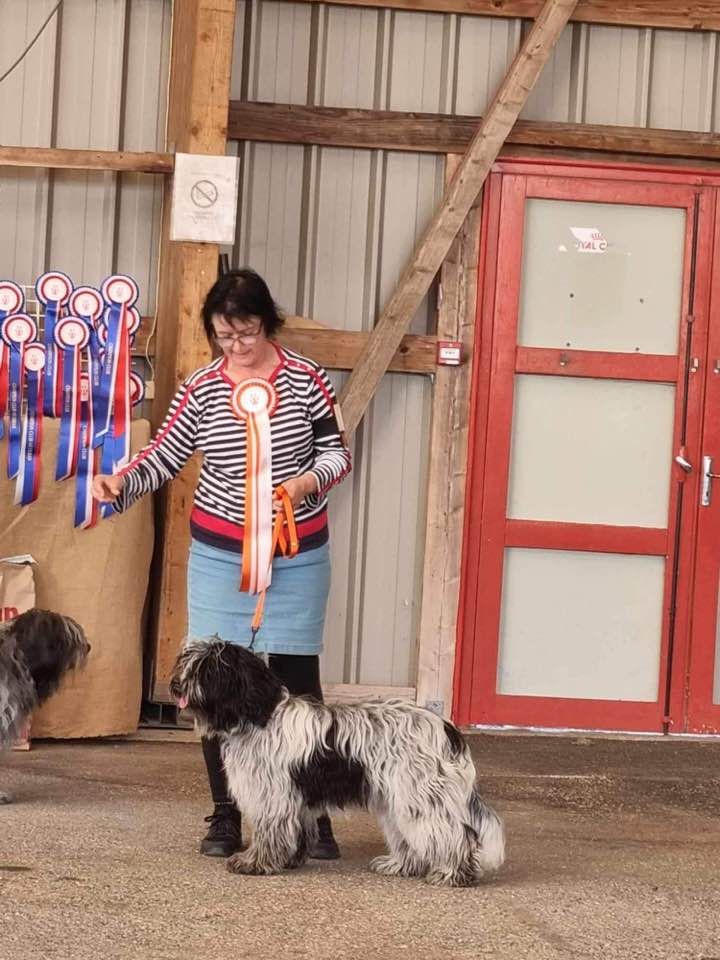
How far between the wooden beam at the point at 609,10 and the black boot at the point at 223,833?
3.71 metres

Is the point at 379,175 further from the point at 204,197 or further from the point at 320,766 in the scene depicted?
the point at 320,766

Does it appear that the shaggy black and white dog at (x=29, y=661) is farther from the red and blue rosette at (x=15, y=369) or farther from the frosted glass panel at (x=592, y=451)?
the frosted glass panel at (x=592, y=451)

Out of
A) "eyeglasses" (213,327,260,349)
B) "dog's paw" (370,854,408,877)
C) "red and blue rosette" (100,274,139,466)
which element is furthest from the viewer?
"red and blue rosette" (100,274,139,466)

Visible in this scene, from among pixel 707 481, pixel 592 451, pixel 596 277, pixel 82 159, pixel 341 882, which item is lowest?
pixel 341 882

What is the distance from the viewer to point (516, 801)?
6.33 meters

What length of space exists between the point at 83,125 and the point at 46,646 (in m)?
2.64

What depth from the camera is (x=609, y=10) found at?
7465mm

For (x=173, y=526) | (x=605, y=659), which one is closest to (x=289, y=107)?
(x=173, y=526)

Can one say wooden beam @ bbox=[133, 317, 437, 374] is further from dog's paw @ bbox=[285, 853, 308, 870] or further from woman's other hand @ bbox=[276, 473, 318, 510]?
dog's paw @ bbox=[285, 853, 308, 870]

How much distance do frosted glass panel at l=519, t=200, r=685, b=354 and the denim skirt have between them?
2.63 m

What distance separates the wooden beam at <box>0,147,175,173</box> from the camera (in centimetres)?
704

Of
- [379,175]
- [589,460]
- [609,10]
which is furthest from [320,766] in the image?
[609,10]

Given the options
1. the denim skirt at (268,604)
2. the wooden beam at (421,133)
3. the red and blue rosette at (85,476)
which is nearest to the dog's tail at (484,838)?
the denim skirt at (268,604)

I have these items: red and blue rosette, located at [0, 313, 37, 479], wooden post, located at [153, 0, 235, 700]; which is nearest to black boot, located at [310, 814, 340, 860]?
wooden post, located at [153, 0, 235, 700]
